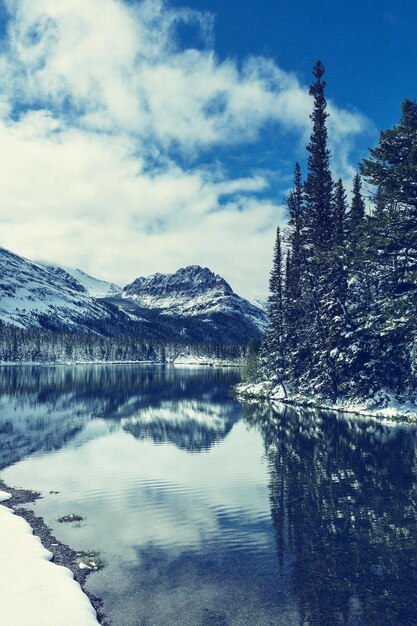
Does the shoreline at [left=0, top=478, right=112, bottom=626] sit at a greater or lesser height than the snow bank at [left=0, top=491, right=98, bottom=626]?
lesser

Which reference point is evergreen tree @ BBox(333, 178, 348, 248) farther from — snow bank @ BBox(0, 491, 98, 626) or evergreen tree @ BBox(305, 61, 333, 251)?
snow bank @ BBox(0, 491, 98, 626)

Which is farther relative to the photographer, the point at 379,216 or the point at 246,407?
the point at 246,407

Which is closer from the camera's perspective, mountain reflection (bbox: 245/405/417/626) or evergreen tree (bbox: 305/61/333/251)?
mountain reflection (bbox: 245/405/417/626)

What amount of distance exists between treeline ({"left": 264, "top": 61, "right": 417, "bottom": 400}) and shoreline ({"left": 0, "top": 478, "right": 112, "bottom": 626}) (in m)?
36.3

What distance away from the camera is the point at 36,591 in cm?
1274

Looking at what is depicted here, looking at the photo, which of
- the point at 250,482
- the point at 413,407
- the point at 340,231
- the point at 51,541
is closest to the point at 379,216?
the point at 340,231

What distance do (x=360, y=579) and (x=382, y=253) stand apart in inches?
1493

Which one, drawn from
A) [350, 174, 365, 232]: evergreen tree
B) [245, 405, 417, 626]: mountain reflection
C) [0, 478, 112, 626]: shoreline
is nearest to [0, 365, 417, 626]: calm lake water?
[245, 405, 417, 626]: mountain reflection

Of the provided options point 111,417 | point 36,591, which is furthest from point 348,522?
point 111,417

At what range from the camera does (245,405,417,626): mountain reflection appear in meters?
13.0

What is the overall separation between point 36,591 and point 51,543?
4.71 m

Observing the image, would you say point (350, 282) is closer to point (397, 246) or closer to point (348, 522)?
point (397, 246)

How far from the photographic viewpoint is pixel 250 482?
85.9 feet

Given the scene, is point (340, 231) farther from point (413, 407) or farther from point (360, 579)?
point (360, 579)
